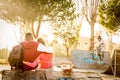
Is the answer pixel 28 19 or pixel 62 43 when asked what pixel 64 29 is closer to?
pixel 62 43

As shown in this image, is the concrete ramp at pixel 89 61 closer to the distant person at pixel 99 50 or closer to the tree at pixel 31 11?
the distant person at pixel 99 50

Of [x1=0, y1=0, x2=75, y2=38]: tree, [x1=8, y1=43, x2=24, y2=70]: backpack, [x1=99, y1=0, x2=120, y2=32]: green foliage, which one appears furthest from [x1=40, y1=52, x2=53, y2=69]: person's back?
[x1=99, y1=0, x2=120, y2=32]: green foliage

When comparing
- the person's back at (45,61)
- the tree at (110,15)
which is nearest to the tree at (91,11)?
the tree at (110,15)

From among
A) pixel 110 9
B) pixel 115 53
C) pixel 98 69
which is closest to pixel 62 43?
pixel 110 9

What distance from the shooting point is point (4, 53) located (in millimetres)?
23422

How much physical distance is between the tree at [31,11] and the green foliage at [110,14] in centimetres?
350

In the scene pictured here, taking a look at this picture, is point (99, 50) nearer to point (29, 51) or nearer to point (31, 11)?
point (31, 11)

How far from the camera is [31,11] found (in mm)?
22766

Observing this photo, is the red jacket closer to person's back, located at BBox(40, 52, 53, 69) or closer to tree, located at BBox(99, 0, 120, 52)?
person's back, located at BBox(40, 52, 53, 69)

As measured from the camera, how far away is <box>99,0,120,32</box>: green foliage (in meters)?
25.7

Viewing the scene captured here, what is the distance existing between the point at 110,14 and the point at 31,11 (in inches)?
299

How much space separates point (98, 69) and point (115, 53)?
11.5 feet

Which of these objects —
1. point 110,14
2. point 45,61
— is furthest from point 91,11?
point 45,61

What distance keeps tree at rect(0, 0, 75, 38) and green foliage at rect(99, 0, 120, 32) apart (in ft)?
11.5
